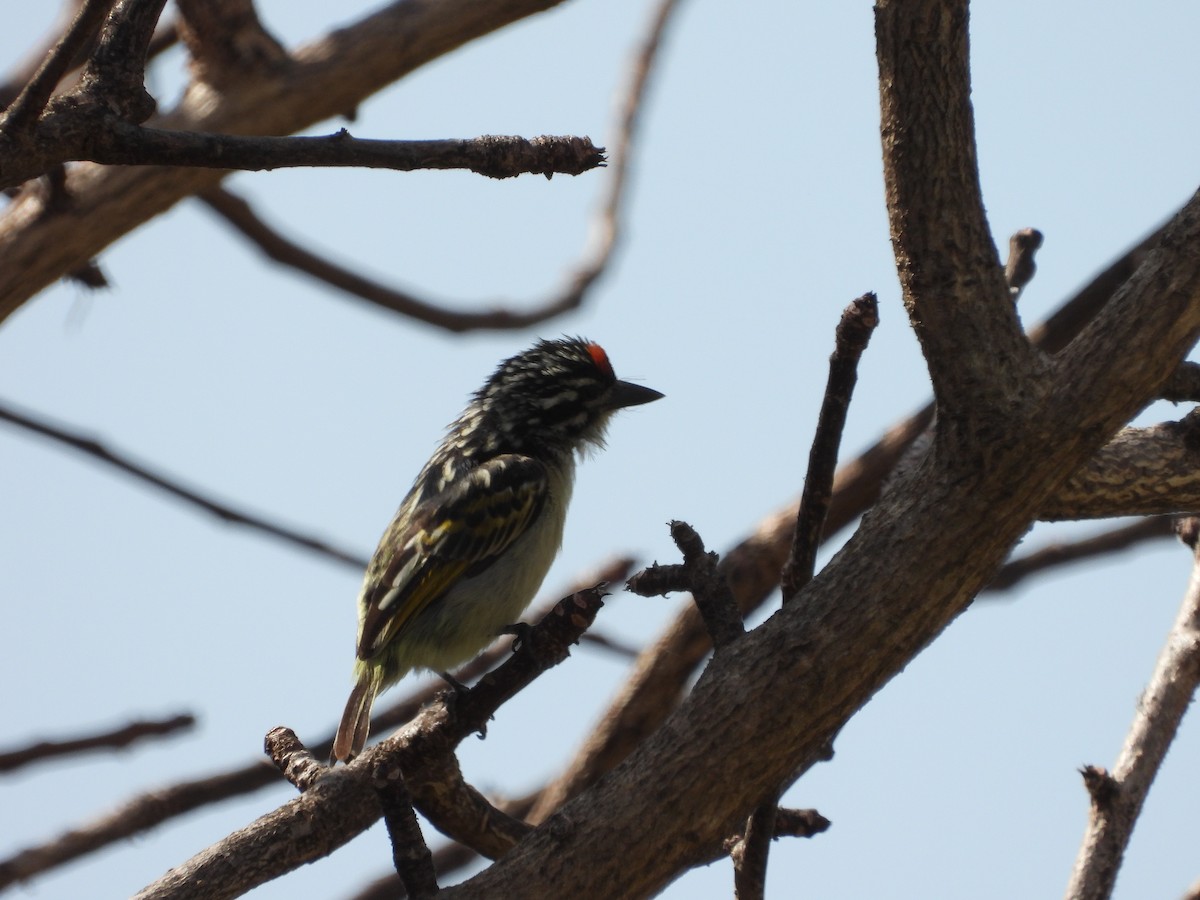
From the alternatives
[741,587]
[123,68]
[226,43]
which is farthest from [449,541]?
[123,68]

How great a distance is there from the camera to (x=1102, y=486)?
182 inches

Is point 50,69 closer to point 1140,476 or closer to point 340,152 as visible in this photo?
point 340,152

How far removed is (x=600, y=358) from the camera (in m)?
7.13

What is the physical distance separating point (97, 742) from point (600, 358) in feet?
9.80

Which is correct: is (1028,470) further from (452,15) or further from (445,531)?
(452,15)

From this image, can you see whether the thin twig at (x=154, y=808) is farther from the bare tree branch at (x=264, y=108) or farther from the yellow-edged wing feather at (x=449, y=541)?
the bare tree branch at (x=264, y=108)

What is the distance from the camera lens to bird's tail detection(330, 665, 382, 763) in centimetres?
558

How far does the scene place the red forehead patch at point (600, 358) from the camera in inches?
279

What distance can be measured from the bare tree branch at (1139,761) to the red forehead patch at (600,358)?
9.93ft

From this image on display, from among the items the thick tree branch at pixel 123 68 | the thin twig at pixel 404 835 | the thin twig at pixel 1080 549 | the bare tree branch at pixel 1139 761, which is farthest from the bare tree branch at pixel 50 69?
the thin twig at pixel 1080 549

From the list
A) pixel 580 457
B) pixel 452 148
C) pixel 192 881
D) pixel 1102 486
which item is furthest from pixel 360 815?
pixel 580 457

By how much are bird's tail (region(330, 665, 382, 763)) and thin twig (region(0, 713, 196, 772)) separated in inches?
22.9

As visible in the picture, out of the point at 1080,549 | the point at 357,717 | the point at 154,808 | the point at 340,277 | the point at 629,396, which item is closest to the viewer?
the point at 357,717

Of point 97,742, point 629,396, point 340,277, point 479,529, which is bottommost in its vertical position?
point 97,742
